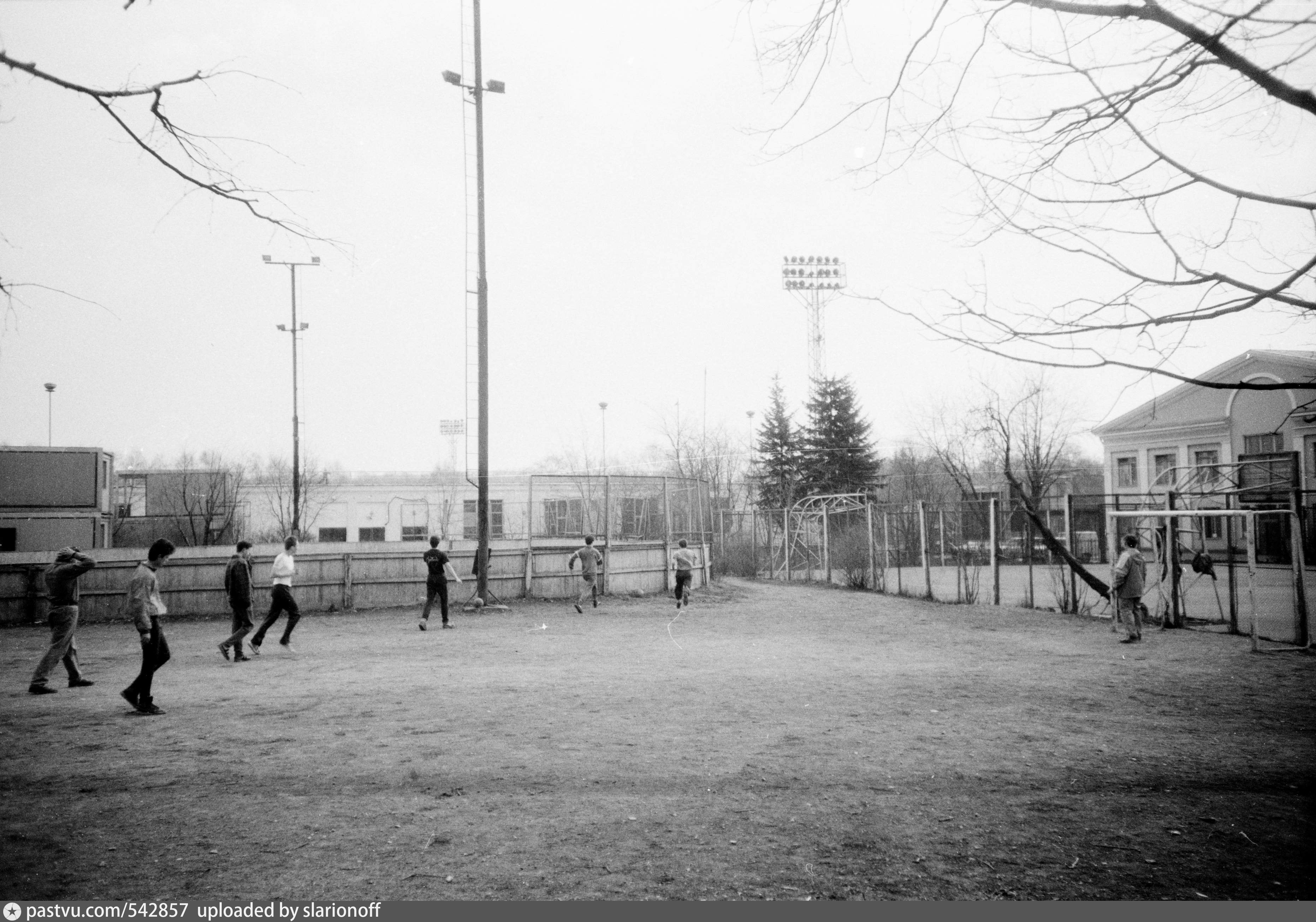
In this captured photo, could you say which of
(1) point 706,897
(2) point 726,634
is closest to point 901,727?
(1) point 706,897

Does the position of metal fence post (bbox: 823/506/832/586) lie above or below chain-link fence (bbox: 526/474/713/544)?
below

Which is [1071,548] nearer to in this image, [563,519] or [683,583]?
[683,583]

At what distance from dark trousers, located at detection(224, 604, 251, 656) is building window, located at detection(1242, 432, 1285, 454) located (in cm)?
2804

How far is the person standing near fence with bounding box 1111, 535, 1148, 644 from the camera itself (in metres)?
13.3

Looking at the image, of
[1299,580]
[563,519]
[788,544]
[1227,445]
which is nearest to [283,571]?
[563,519]

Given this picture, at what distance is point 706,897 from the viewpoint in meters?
3.97

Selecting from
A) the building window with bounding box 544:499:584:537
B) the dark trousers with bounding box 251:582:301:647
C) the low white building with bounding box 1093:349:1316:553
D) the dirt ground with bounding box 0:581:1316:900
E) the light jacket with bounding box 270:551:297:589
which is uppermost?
the low white building with bounding box 1093:349:1316:553

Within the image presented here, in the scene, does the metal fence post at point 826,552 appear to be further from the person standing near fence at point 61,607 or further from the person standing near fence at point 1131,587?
the person standing near fence at point 61,607

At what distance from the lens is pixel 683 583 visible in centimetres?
A: 1920

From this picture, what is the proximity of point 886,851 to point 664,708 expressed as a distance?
3943 millimetres

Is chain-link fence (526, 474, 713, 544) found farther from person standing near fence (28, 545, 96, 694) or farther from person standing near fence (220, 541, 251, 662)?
person standing near fence (28, 545, 96, 694)

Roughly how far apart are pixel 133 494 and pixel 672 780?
40341 mm

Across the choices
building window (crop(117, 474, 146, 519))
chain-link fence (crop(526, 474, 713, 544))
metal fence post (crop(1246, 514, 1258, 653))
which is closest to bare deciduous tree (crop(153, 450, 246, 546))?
building window (crop(117, 474, 146, 519))

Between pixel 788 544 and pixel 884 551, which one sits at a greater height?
pixel 884 551
